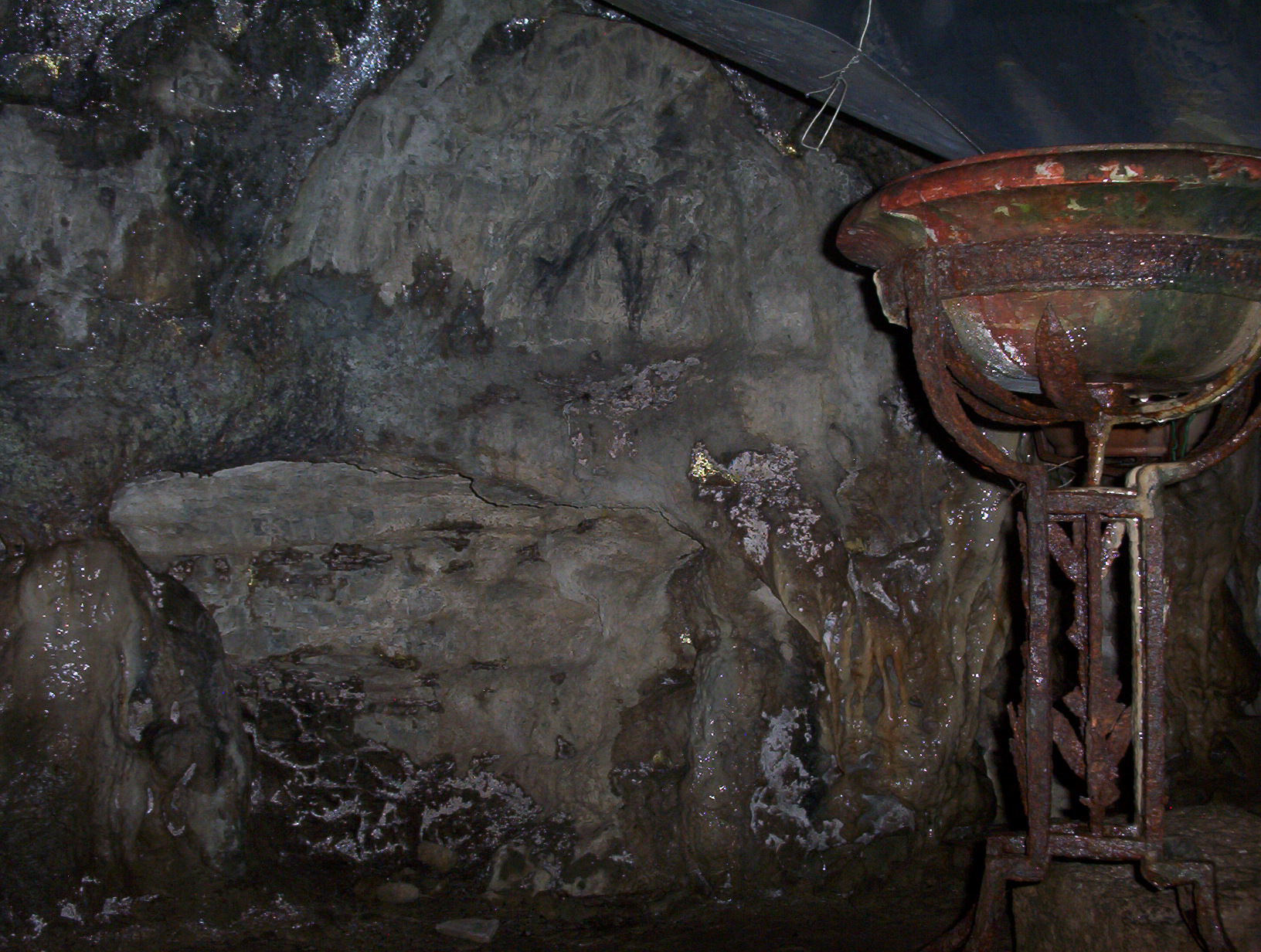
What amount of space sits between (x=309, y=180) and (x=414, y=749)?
1983mm

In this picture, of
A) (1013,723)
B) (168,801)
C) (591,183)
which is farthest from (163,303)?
(1013,723)

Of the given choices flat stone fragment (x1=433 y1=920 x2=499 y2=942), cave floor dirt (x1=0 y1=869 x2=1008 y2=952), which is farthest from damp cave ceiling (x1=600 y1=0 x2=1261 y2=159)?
flat stone fragment (x1=433 y1=920 x2=499 y2=942)

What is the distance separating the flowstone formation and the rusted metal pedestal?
1059mm

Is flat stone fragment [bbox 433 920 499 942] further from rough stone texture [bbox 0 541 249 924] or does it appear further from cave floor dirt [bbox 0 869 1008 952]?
rough stone texture [bbox 0 541 249 924]

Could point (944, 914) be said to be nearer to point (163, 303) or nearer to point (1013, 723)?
point (1013, 723)

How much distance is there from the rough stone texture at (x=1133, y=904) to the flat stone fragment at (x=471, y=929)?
1.62 metres

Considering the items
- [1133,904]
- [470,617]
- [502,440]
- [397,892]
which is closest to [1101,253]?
[1133,904]

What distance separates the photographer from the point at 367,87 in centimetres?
284

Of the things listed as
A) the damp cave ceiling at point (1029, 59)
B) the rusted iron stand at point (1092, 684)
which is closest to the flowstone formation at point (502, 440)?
the damp cave ceiling at point (1029, 59)

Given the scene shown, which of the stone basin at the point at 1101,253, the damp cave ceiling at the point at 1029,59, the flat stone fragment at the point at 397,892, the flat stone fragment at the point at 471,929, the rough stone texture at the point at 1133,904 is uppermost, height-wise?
the damp cave ceiling at the point at 1029,59

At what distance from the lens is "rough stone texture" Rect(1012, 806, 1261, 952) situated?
191cm

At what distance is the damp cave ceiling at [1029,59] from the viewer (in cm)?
175

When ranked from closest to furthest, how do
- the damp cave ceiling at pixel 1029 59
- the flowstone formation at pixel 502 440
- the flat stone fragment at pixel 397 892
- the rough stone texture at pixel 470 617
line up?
1. the damp cave ceiling at pixel 1029 59
2. the flowstone formation at pixel 502 440
3. the flat stone fragment at pixel 397 892
4. the rough stone texture at pixel 470 617

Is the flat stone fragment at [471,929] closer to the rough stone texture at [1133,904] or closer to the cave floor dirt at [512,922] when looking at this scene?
the cave floor dirt at [512,922]
